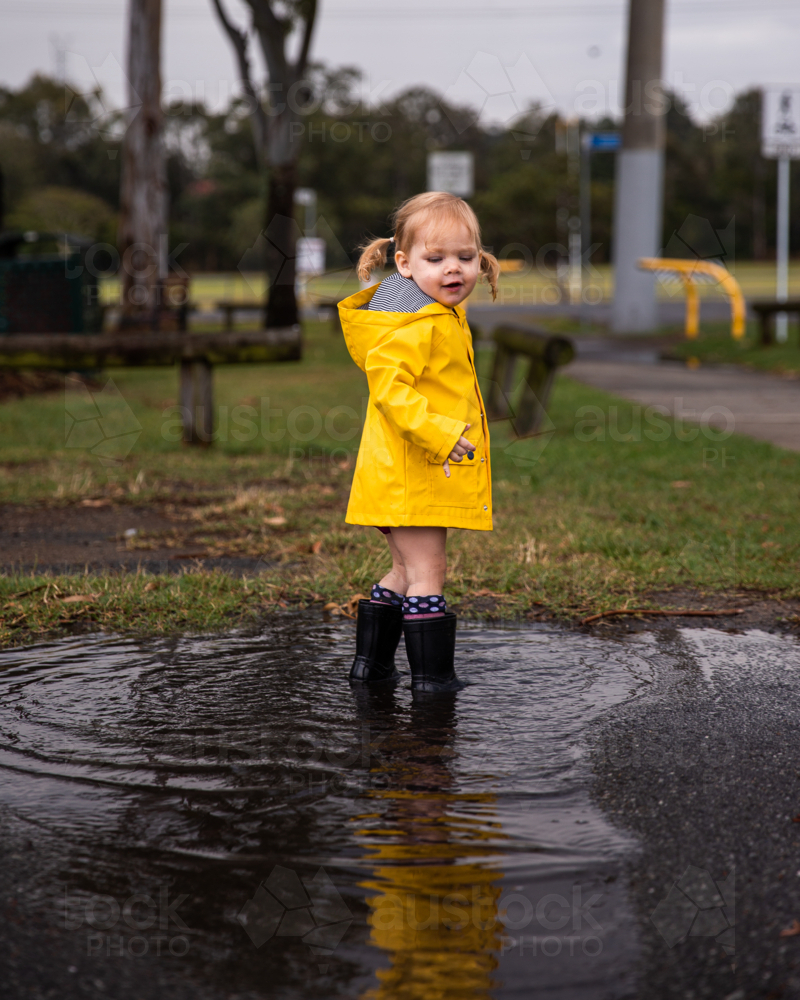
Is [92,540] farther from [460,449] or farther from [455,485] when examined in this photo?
[460,449]

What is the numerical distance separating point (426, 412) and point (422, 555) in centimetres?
47

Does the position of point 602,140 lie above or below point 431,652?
above

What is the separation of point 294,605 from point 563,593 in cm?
97

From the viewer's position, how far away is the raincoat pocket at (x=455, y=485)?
305 cm

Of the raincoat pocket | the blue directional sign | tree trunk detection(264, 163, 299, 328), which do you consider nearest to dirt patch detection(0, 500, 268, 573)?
the raincoat pocket

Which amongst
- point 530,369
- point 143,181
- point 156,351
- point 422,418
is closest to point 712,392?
point 530,369

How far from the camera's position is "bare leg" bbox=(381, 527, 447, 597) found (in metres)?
3.14

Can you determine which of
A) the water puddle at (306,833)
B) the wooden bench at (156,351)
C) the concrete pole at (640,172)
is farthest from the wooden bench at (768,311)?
the water puddle at (306,833)

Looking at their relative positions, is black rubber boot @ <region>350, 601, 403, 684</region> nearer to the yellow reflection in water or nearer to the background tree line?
the yellow reflection in water

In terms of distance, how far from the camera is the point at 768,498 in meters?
5.71

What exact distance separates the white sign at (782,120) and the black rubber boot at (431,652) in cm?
1322

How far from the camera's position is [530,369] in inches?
304

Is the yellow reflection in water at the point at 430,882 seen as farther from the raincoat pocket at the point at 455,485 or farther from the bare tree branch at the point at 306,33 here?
the bare tree branch at the point at 306,33

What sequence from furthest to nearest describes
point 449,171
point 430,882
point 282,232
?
1. point 282,232
2. point 449,171
3. point 430,882
